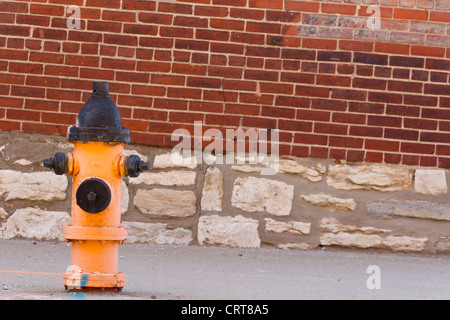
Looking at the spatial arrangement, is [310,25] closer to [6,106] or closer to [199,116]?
[199,116]

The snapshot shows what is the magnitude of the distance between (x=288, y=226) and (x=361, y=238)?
52 centimetres

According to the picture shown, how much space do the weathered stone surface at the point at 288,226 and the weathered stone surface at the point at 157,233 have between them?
556 millimetres

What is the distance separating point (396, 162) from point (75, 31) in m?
2.42

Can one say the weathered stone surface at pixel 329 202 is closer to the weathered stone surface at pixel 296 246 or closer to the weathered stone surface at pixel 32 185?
the weathered stone surface at pixel 296 246

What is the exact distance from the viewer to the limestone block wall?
18.3 ft

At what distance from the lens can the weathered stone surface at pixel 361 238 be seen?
5590 mm

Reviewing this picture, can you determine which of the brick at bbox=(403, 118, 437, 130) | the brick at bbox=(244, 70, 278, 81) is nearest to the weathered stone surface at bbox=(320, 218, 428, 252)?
the brick at bbox=(403, 118, 437, 130)

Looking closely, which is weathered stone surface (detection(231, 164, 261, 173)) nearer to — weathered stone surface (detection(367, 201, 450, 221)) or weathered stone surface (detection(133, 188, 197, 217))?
weathered stone surface (detection(133, 188, 197, 217))

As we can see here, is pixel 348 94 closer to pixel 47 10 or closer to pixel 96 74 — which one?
pixel 96 74

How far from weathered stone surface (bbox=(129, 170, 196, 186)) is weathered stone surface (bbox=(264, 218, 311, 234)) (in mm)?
599

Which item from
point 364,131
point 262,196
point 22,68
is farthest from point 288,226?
point 22,68

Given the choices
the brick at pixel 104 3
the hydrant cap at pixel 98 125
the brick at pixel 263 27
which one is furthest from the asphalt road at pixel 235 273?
the brick at pixel 104 3

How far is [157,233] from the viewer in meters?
5.60

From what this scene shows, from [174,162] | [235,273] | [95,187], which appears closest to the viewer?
[95,187]
